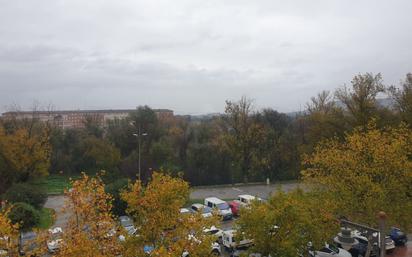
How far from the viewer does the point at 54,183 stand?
4672 centimetres

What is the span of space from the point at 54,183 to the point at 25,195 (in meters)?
19.7

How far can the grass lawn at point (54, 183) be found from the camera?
41.1 m

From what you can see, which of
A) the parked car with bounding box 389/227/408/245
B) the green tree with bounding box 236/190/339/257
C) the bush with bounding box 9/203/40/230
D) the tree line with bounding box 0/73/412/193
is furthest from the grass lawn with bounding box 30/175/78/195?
the parked car with bounding box 389/227/408/245

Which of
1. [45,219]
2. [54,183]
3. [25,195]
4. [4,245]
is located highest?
[4,245]

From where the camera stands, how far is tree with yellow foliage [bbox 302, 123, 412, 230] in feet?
56.1

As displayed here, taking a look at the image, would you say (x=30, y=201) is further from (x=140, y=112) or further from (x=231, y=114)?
(x=140, y=112)

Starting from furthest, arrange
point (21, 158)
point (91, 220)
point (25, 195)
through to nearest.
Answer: point (21, 158) → point (25, 195) → point (91, 220)

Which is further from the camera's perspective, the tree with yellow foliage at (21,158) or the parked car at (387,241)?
the tree with yellow foliage at (21,158)

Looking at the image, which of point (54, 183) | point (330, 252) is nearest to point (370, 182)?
point (330, 252)

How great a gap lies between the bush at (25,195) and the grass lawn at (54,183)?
36.8 ft

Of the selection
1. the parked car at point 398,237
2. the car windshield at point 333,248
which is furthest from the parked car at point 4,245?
the parked car at point 398,237

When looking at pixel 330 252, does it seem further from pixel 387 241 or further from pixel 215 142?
pixel 215 142

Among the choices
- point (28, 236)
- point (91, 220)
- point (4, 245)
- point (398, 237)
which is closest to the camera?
point (4, 245)

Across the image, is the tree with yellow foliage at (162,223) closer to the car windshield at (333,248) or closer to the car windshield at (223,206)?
the car windshield at (333,248)
